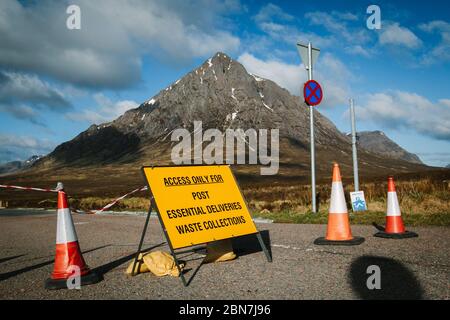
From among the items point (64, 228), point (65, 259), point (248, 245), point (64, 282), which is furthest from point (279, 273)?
point (64, 228)

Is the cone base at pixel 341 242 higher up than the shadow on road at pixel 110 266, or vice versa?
the cone base at pixel 341 242

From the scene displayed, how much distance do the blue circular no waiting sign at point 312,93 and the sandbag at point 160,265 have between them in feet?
25.9

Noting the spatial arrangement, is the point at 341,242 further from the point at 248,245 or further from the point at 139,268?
the point at 139,268

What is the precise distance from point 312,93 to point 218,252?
24.4 ft

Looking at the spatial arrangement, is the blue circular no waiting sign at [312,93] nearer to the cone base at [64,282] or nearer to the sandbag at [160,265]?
the sandbag at [160,265]

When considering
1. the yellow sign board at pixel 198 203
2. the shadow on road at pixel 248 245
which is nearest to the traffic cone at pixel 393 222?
the shadow on road at pixel 248 245

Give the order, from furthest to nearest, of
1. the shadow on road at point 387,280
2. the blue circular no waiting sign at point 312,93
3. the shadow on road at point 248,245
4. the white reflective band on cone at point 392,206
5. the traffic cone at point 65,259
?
the blue circular no waiting sign at point 312,93 < the white reflective band on cone at point 392,206 < the shadow on road at point 248,245 < the traffic cone at point 65,259 < the shadow on road at point 387,280

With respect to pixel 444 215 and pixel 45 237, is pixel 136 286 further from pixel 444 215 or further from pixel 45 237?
pixel 444 215

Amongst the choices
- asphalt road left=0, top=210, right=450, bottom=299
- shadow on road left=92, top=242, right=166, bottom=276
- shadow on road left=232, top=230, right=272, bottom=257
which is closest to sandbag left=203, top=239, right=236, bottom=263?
asphalt road left=0, top=210, right=450, bottom=299

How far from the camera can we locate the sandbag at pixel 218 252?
6656 millimetres

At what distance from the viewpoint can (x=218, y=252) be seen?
22.0ft
